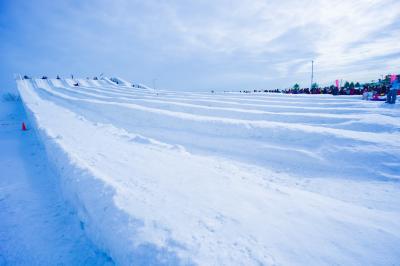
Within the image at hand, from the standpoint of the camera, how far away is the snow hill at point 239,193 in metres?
1.69

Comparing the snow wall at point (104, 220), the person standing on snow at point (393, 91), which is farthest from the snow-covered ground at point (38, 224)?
the person standing on snow at point (393, 91)

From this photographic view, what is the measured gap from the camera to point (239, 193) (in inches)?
102

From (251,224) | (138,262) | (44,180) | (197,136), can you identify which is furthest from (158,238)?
(197,136)

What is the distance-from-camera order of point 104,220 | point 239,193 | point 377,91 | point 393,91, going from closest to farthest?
1. point 104,220
2. point 239,193
3. point 393,91
4. point 377,91

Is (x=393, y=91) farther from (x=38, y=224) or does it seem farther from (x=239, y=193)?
(x=38, y=224)

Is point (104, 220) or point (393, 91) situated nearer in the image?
point (104, 220)

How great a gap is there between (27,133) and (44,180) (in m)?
5.27

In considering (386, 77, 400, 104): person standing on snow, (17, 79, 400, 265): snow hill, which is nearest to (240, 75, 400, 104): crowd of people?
(386, 77, 400, 104): person standing on snow

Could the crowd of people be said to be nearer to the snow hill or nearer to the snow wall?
the snow hill

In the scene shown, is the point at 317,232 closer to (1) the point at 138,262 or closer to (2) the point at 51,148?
(1) the point at 138,262

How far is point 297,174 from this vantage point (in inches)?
146

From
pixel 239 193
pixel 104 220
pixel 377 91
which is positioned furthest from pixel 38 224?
pixel 377 91

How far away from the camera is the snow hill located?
169 centimetres

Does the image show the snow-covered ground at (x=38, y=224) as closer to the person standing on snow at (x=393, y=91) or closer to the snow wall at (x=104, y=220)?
the snow wall at (x=104, y=220)
